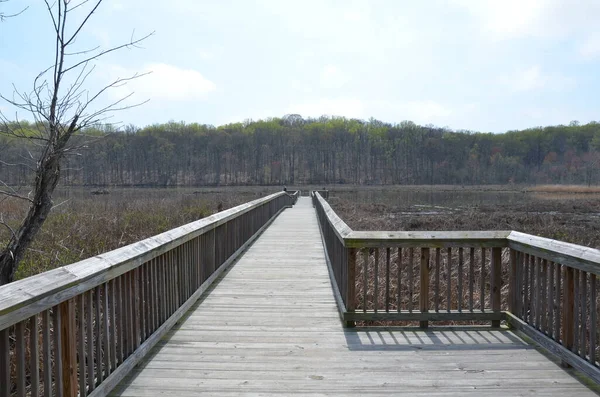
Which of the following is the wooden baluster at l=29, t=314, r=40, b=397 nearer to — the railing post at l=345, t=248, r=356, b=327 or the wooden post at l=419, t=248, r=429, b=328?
the railing post at l=345, t=248, r=356, b=327

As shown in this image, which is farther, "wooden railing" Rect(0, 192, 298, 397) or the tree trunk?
the tree trunk

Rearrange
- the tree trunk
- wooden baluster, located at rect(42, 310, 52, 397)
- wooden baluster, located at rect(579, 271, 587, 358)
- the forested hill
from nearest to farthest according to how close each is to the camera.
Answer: wooden baluster, located at rect(42, 310, 52, 397) < wooden baluster, located at rect(579, 271, 587, 358) < the tree trunk < the forested hill

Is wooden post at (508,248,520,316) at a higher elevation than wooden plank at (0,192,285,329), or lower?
lower

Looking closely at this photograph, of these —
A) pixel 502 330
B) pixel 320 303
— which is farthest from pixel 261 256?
pixel 502 330

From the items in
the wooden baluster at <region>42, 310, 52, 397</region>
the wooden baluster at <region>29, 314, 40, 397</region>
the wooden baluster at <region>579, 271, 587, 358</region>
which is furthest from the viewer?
the wooden baluster at <region>579, 271, 587, 358</region>

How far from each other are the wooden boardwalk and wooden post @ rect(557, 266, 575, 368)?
21cm

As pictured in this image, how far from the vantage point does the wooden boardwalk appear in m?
3.27

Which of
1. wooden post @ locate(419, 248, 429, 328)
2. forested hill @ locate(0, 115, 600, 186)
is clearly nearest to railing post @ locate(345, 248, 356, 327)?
wooden post @ locate(419, 248, 429, 328)

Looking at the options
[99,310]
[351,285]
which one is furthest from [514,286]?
[99,310]

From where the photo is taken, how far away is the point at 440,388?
10.7ft

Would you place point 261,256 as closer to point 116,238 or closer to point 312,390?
point 116,238

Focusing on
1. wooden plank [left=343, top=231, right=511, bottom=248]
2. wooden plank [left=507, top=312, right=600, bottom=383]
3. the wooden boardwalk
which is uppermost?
wooden plank [left=343, top=231, right=511, bottom=248]

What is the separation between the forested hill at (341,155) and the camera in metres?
109

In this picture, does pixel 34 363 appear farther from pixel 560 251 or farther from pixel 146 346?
pixel 560 251
